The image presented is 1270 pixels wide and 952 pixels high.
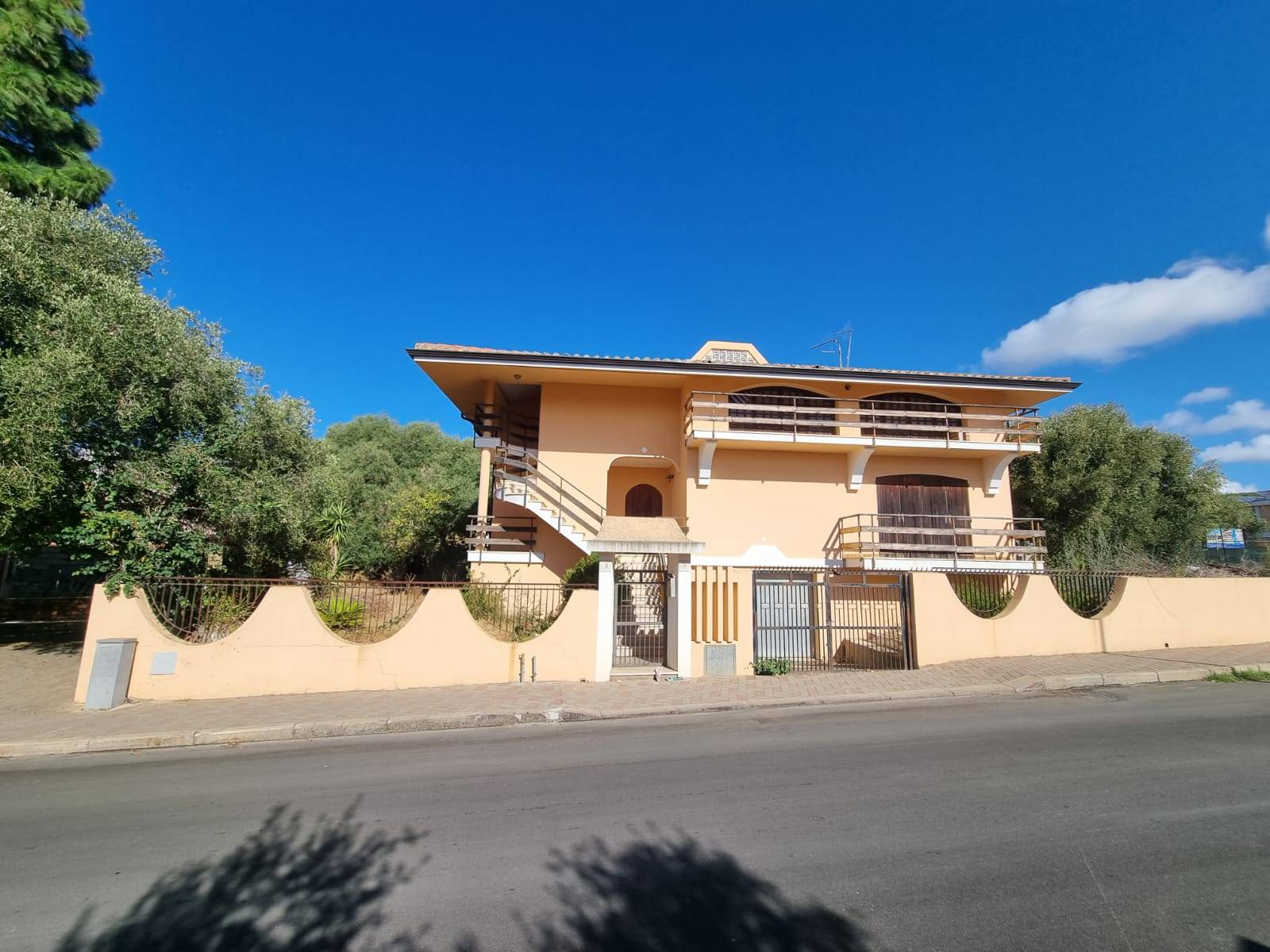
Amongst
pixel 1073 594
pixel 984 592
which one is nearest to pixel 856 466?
pixel 984 592

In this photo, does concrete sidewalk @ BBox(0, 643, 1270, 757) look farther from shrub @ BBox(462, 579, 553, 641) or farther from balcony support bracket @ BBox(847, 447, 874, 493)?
balcony support bracket @ BBox(847, 447, 874, 493)

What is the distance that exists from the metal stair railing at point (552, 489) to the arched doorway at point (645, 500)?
102 inches

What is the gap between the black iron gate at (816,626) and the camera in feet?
35.9

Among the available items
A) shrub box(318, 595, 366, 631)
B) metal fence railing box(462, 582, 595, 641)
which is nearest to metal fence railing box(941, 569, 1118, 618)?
metal fence railing box(462, 582, 595, 641)

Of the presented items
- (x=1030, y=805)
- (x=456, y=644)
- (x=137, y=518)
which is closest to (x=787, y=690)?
(x=1030, y=805)

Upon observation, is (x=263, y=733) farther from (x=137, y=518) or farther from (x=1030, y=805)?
(x=1030, y=805)

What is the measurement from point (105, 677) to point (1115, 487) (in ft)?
92.8

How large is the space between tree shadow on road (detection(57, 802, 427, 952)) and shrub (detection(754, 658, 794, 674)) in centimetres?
773

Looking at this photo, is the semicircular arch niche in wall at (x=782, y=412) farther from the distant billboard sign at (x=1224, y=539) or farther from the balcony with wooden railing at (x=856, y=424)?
the distant billboard sign at (x=1224, y=539)

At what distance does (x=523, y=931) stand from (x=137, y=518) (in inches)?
396

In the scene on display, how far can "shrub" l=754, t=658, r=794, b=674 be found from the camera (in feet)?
34.9

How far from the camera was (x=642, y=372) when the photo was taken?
16.3 meters

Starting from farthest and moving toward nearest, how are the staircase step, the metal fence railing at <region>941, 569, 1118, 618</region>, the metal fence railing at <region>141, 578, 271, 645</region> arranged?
the metal fence railing at <region>941, 569, 1118, 618</region> → the staircase step → the metal fence railing at <region>141, 578, 271, 645</region>

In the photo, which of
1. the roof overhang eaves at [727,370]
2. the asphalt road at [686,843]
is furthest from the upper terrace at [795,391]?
the asphalt road at [686,843]
